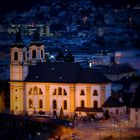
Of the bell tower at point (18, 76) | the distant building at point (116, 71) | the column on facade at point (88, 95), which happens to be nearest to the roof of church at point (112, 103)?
the column on facade at point (88, 95)

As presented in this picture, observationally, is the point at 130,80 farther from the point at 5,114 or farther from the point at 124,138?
the point at 124,138

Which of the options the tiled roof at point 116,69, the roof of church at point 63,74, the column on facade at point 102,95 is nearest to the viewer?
the column on facade at point 102,95

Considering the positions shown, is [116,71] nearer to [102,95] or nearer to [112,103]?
[102,95]

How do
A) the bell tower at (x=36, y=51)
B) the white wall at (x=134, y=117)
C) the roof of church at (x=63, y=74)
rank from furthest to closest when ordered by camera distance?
1. the bell tower at (x=36, y=51)
2. the roof of church at (x=63, y=74)
3. the white wall at (x=134, y=117)

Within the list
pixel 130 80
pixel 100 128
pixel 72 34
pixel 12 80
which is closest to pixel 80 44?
pixel 72 34

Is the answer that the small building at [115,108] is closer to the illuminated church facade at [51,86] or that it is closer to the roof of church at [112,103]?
the roof of church at [112,103]

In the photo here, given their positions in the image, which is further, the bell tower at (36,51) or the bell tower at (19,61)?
the bell tower at (36,51)

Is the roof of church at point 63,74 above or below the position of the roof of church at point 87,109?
above
